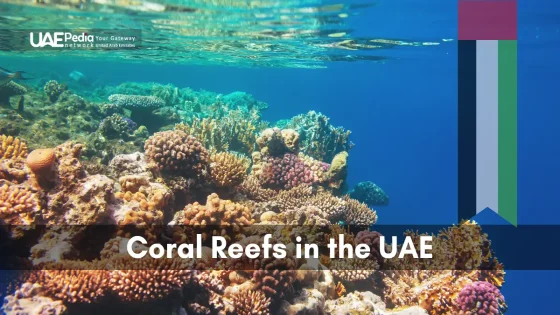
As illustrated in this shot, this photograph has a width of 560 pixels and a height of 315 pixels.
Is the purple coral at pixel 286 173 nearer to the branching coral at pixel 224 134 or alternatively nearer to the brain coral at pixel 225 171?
the brain coral at pixel 225 171

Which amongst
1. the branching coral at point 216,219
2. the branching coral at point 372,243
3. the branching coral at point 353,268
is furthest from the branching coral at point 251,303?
the branching coral at point 372,243

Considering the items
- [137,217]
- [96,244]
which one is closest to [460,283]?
[137,217]

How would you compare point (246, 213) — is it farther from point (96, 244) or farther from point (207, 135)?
point (207, 135)

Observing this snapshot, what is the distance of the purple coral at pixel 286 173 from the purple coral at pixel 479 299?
494 centimetres

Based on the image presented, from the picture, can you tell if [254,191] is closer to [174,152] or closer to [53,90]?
[174,152]

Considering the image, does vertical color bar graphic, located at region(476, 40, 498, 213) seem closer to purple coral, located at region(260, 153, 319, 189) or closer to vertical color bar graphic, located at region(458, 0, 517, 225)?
vertical color bar graphic, located at region(458, 0, 517, 225)

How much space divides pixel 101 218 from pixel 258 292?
2792 mm

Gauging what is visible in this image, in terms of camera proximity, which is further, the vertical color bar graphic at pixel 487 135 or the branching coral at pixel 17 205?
the vertical color bar graphic at pixel 487 135

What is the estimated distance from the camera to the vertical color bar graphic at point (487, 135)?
11.0 m

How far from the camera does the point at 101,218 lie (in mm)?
5684

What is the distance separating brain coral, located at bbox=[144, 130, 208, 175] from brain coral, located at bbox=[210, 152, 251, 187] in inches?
18.4

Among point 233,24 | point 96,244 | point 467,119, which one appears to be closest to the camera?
point 96,244

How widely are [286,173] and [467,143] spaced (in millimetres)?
6667

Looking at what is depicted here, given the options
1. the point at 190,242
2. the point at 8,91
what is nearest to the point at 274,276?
the point at 190,242
